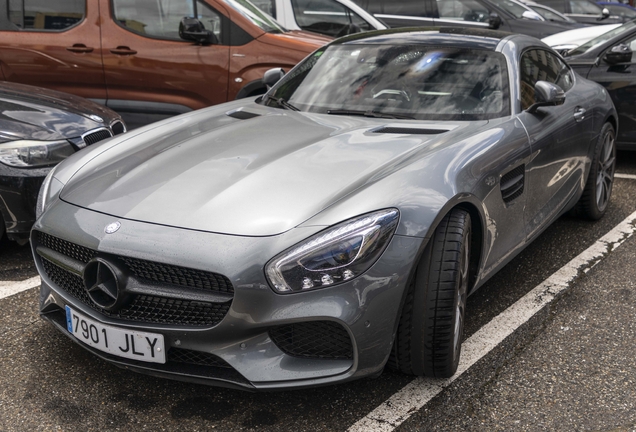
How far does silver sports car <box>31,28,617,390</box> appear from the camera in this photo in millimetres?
2572

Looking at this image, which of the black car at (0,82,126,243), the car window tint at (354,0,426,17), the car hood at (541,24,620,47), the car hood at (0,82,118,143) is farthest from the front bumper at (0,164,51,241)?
the car window tint at (354,0,426,17)

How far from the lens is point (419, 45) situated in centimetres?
416

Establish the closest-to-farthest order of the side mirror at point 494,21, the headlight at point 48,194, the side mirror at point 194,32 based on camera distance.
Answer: the headlight at point 48,194 → the side mirror at point 194,32 → the side mirror at point 494,21

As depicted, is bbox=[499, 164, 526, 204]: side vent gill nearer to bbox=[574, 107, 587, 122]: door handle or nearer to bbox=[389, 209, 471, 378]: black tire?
bbox=[389, 209, 471, 378]: black tire

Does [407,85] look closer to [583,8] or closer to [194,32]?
[194,32]

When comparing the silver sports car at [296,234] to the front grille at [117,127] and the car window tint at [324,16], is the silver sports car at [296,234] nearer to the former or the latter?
the front grille at [117,127]

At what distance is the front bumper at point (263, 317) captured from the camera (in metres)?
2.53

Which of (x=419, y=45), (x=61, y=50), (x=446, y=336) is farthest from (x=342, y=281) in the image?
(x=61, y=50)

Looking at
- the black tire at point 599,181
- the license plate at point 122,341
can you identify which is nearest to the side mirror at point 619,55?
the black tire at point 599,181

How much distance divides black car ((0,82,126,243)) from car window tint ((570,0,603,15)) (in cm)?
1319

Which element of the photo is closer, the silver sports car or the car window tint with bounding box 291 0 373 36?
the silver sports car

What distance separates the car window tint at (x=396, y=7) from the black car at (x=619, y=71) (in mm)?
4112

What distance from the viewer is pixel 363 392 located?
117 inches

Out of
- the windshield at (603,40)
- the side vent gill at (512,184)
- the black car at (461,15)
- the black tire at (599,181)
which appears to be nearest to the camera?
the side vent gill at (512,184)
